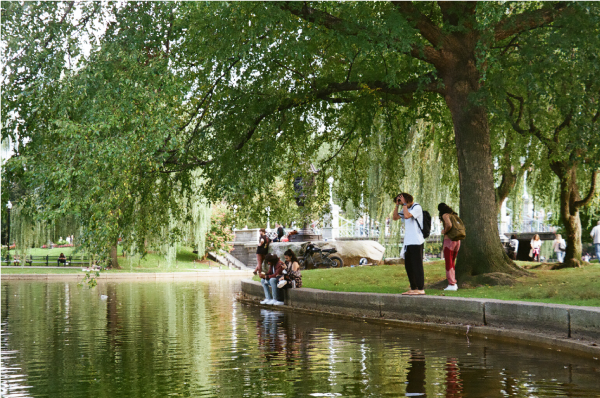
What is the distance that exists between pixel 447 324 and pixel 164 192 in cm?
846

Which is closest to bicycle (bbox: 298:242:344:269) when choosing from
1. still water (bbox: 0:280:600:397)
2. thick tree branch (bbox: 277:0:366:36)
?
still water (bbox: 0:280:600:397)

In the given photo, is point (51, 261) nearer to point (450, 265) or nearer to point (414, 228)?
point (450, 265)

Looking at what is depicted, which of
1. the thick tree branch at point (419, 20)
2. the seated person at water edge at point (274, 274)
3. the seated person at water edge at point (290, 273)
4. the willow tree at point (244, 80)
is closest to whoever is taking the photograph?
the willow tree at point (244, 80)

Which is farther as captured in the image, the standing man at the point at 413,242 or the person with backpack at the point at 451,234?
the person with backpack at the point at 451,234

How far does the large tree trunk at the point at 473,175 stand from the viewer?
14133 mm

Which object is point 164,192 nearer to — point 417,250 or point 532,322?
point 417,250

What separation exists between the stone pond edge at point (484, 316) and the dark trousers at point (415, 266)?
0.63 m

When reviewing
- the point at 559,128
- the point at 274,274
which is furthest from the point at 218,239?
the point at 559,128

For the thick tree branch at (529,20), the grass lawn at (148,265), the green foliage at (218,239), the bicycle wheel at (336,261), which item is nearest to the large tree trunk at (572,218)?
the thick tree branch at (529,20)

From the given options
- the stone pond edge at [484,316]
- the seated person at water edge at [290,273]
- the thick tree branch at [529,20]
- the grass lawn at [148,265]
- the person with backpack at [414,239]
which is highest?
the thick tree branch at [529,20]

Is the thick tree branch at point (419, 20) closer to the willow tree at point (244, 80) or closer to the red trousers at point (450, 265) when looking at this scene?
the willow tree at point (244, 80)

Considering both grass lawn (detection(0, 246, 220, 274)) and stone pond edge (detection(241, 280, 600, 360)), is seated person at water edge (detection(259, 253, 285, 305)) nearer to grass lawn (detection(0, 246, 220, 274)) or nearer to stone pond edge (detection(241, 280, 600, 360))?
stone pond edge (detection(241, 280, 600, 360))

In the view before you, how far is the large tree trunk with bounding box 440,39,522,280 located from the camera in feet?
46.4

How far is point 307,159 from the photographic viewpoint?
736 inches
